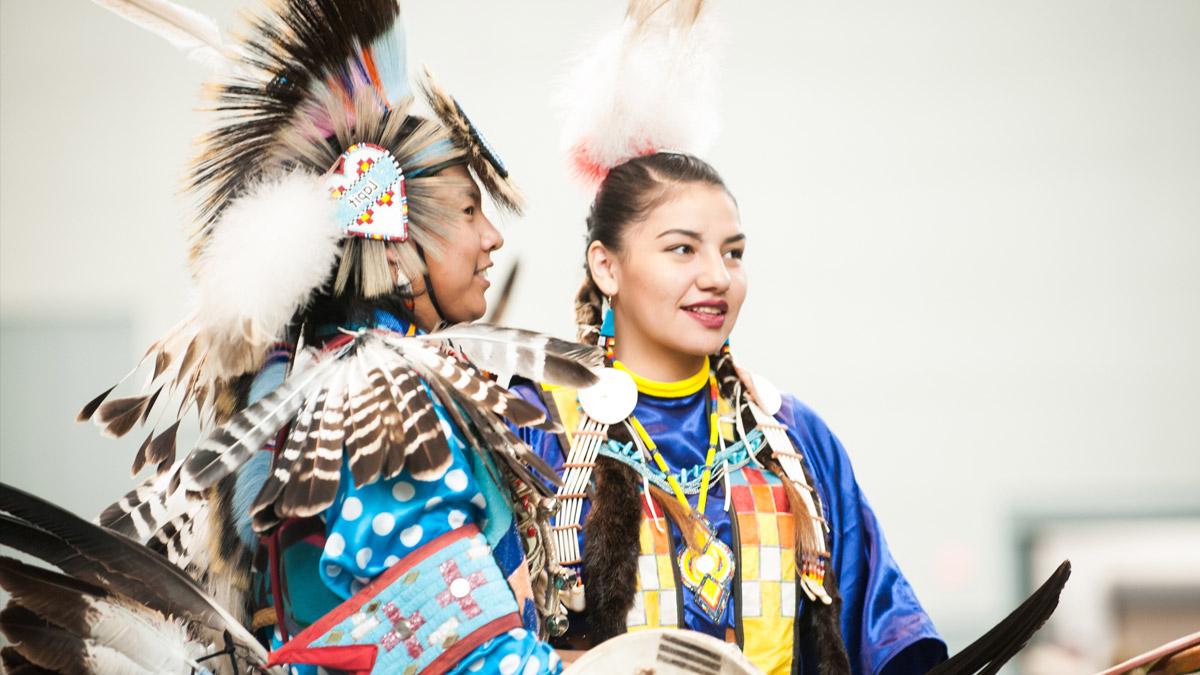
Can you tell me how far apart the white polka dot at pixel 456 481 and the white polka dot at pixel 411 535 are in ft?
0.21

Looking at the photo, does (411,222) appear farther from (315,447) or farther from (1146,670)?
(1146,670)

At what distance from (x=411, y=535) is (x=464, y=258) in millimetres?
471

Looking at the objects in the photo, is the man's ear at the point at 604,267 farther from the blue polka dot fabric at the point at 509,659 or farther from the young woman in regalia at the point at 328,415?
the blue polka dot fabric at the point at 509,659

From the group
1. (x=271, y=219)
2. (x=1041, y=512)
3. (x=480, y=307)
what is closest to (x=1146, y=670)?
(x=480, y=307)

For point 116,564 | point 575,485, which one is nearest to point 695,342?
point 575,485

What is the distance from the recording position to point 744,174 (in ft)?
12.0

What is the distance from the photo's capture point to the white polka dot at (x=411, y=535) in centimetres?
136

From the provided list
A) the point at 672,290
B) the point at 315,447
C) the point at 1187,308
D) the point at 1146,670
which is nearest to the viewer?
the point at 315,447

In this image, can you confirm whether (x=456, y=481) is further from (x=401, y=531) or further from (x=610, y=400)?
(x=610, y=400)

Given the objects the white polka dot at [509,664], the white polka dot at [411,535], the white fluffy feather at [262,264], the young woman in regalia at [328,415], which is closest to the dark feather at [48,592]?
the young woman in regalia at [328,415]

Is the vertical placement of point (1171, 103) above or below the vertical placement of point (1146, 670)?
above

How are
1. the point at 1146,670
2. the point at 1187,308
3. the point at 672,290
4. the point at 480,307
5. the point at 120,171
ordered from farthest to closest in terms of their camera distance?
the point at 1187,308
the point at 120,171
the point at 672,290
the point at 480,307
the point at 1146,670

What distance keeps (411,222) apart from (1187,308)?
3215mm

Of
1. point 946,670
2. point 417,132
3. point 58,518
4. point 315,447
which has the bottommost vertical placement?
point 946,670
